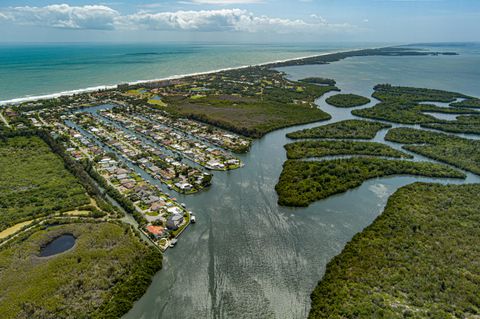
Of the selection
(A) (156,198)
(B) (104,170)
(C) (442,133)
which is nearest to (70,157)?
(B) (104,170)

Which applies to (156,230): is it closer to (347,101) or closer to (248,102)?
(248,102)

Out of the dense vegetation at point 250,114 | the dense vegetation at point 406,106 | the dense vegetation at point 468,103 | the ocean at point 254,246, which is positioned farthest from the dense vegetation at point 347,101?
the ocean at point 254,246

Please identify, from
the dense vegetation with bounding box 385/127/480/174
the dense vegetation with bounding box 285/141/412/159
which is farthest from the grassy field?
the dense vegetation with bounding box 385/127/480/174

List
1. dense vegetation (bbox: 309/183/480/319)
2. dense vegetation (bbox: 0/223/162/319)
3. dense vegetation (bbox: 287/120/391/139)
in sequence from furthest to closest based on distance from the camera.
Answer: dense vegetation (bbox: 287/120/391/139) < dense vegetation (bbox: 0/223/162/319) < dense vegetation (bbox: 309/183/480/319)

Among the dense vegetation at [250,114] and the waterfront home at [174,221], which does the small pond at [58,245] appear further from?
the dense vegetation at [250,114]

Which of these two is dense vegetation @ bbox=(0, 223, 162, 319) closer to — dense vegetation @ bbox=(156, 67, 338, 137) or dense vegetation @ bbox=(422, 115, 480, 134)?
dense vegetation @ bbox=(156, 67, 338, 137)

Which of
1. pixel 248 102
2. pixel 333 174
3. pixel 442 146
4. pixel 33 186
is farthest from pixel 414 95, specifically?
pixel 33 186
